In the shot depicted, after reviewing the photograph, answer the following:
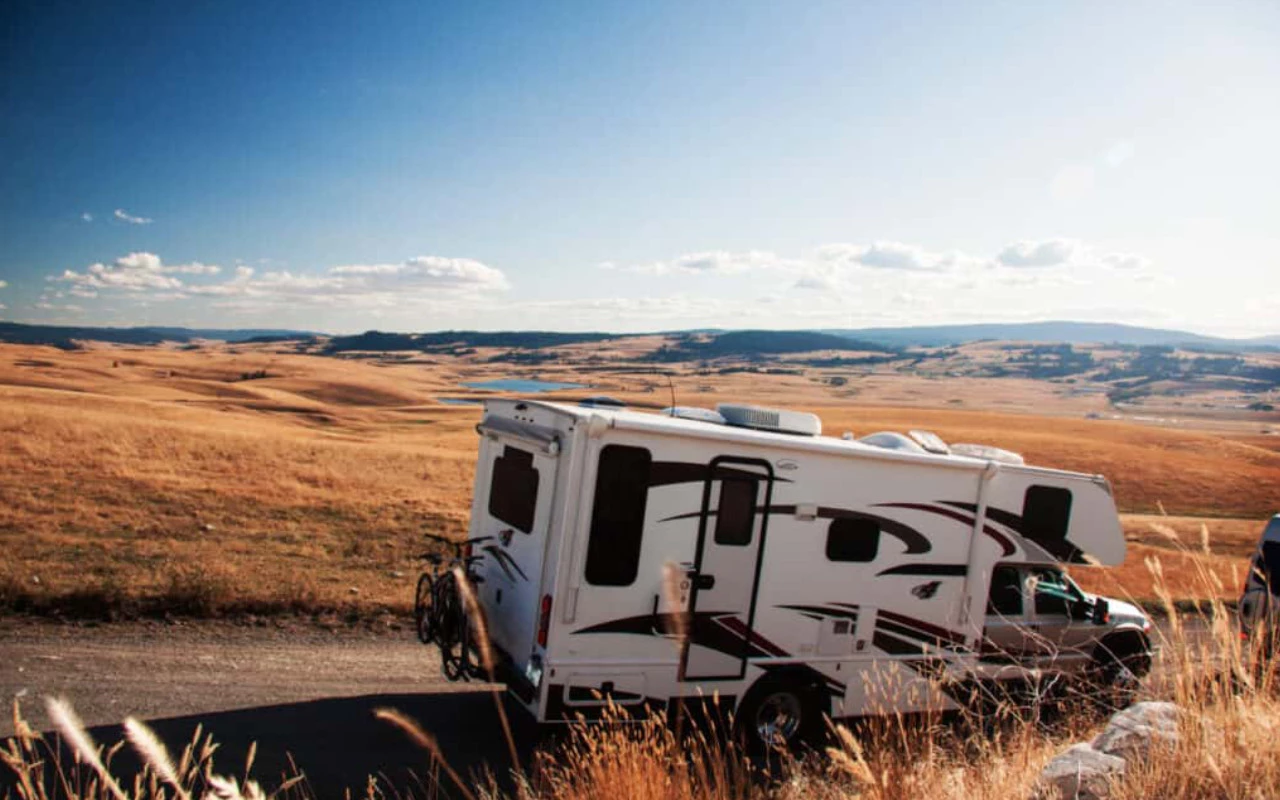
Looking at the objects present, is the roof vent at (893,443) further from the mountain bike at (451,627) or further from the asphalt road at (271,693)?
the mountain bike at (451,627)

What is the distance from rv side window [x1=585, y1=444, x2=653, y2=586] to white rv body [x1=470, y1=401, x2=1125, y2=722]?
14 mm

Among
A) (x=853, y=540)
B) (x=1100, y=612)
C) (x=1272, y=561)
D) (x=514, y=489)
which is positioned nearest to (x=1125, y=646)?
(x=1100, y=612)

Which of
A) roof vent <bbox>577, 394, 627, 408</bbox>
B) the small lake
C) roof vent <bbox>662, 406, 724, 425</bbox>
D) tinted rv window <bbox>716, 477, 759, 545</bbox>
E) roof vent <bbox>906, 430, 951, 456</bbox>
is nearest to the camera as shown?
tinted rv window <bbox>716, 477, 759, 545</bbox>

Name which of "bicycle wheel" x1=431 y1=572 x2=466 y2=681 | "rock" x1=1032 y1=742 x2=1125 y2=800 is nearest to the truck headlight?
"bicycle wheel" x1=431 y1=572 x2=466 y2=681

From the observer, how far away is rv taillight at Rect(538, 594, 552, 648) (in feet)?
25.4

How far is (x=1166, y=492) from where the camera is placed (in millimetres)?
45281

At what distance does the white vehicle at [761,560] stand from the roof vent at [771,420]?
29mm

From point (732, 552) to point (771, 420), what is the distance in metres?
1.66

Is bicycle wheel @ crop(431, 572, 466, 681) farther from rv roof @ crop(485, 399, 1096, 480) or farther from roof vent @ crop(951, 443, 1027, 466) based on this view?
roof vent @ crop(951, 443, 1027, 466)

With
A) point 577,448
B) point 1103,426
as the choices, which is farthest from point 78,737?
point 1103,426

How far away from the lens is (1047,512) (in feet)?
33.6

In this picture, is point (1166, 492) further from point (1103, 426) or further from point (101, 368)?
point (101, 368)

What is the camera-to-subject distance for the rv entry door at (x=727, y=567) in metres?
8.33

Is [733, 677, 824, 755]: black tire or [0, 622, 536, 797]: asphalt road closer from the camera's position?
[0, 622, 536, 797]: asphalt road
